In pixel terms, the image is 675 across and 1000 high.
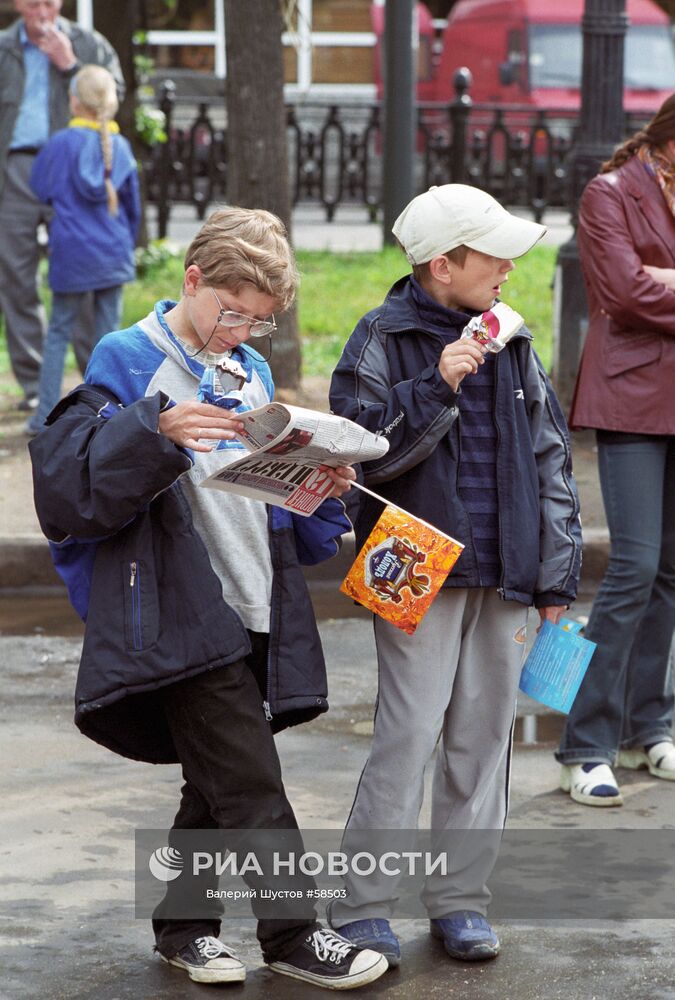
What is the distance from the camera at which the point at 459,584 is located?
150 inches

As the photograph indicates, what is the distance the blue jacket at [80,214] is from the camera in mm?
8727

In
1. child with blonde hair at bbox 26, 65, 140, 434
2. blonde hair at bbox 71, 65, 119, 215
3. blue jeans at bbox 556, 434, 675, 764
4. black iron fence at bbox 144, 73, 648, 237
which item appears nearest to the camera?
blue jeans at bbox 556, 434, 675, 764

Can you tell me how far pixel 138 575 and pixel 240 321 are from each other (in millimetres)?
553

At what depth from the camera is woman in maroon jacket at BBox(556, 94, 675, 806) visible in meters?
4.89

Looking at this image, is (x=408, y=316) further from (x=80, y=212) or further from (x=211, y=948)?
(x=80, y=212)

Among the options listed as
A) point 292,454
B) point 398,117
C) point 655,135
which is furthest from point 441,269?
point 398,117

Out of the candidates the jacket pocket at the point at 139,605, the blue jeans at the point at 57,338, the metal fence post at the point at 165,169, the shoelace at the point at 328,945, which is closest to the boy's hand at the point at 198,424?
the jacket pocket at the point at 139,605

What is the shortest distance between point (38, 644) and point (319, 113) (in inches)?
677

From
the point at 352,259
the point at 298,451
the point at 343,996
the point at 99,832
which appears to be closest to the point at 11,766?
the point at 99,832

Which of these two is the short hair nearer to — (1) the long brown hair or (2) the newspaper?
(2) the newspaper

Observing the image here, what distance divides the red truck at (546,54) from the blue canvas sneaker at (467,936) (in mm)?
17456

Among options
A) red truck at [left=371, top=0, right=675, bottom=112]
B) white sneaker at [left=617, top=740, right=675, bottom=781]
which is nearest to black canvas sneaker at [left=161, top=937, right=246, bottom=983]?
white sneaker at [left=617, top=740, right=675, bottom=781]

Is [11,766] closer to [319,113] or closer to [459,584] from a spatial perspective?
[459,584]

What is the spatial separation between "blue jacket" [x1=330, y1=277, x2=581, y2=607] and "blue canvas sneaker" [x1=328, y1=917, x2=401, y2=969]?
805 millimetres
